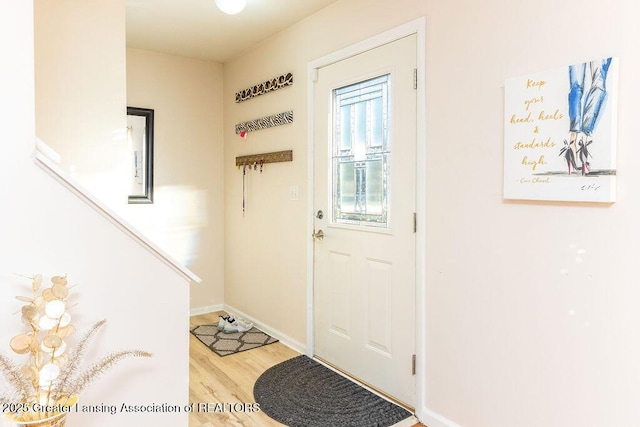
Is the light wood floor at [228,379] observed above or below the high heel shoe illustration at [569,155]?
below

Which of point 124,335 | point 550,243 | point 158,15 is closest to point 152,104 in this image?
point 158,15

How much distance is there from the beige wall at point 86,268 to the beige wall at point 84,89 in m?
1.23

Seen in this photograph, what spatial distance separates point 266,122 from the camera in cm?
354

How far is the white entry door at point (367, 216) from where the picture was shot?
2.37 metres

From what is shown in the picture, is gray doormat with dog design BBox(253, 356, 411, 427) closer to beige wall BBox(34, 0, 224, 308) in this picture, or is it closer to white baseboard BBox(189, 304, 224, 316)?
beige wall BBox(34, 0, 224, 308)

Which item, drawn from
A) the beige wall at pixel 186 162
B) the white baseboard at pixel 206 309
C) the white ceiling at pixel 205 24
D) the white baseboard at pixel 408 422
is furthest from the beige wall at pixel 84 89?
the white baseboard at pixel 408 422

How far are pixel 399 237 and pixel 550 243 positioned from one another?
845 mm

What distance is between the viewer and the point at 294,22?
316 centimetres

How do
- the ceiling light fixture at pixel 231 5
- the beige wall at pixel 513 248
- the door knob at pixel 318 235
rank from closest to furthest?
the beige wall at pixel 513 248 < the ceiling light fixture at pixel 231 5 < the door knob at pixel 318 235

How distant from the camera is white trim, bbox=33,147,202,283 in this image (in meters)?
1.26

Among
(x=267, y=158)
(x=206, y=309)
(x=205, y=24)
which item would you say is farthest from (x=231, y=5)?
(x=206, y=309)

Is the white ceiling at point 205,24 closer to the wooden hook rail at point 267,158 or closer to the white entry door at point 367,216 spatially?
the white entry door at point 367,216

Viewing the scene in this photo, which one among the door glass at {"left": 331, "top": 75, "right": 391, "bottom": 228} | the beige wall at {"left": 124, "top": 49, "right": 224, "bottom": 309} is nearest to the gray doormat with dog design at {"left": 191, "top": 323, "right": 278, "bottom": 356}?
the beige wall at {"left": 124, "top": 49, "right": 224, "bottom": 309}

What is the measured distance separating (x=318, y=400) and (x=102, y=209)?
5.72ft
